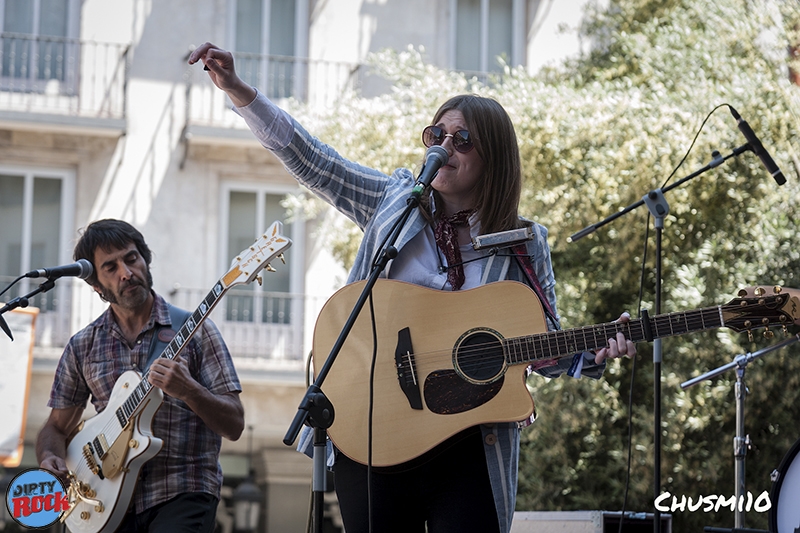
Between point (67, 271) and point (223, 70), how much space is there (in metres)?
1.38

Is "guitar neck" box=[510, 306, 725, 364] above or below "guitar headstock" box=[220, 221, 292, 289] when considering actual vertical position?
below

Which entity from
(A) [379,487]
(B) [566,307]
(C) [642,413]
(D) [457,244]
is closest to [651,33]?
(B) [566,307]

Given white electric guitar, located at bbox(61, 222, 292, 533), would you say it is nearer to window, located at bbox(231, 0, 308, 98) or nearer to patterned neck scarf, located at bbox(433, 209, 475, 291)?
patterned neck scarf, located at bbox(433, 209, 475, 291)

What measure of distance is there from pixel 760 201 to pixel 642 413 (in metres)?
1.82

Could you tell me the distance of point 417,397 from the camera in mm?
2719

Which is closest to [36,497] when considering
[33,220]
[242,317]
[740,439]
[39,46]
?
[740,439]

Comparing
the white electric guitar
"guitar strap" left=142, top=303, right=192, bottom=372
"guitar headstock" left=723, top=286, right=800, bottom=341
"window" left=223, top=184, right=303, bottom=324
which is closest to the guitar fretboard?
the white electric guitar

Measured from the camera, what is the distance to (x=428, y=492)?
2648mm

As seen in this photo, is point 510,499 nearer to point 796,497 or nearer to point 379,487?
point 379,487

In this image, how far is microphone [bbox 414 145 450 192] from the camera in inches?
104

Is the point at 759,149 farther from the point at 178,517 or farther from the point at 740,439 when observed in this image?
the point at 178,517

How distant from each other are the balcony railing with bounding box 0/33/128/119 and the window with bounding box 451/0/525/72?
179 inches

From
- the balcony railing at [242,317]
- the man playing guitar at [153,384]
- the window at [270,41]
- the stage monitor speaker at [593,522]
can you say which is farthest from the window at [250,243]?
the man playing guitar at [153,384]

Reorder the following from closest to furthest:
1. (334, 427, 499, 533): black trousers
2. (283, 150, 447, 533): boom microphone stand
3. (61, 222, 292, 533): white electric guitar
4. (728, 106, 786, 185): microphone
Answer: (283, 150, 447, 533): boom microphone stand → (334, 427, 499, 533): black trousers → (61, 222, 292, 533): white electric guitar → (728, 106, 786, 185): microphone
